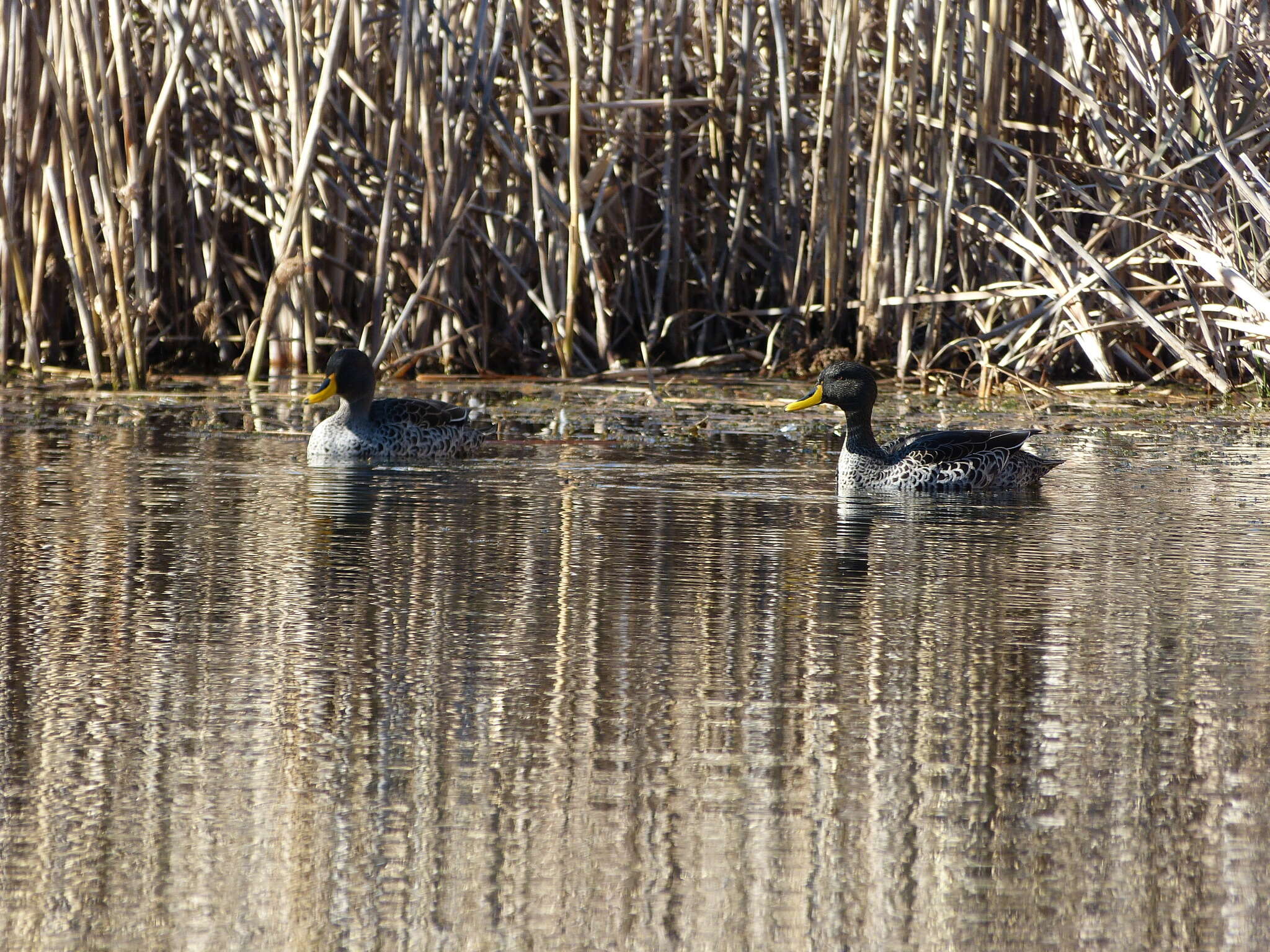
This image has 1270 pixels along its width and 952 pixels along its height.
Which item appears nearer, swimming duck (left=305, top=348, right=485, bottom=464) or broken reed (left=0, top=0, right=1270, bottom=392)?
swimming duck (left=305, top=348, right=485, bottom=464)

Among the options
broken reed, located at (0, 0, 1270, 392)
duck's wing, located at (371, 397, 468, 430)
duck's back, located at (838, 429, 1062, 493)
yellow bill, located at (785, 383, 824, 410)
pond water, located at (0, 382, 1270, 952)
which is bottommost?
pond water, located at (0, 382, 1270, 952)

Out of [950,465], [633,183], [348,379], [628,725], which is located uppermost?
[633,183]

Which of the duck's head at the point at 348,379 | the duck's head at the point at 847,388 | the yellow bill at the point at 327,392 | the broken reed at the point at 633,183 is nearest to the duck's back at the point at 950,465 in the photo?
the duck's head at the point at 847,388

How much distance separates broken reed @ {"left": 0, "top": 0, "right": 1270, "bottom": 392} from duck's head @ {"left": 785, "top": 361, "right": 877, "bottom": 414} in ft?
8.23

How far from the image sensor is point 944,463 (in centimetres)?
744

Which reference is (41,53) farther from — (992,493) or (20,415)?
(992,493)

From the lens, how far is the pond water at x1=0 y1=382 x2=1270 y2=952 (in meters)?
2.73

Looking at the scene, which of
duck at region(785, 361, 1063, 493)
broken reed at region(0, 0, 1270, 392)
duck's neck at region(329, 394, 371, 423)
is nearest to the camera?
duck at region(785, 361, 1063, 493)

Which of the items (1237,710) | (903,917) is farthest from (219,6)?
(903,917)

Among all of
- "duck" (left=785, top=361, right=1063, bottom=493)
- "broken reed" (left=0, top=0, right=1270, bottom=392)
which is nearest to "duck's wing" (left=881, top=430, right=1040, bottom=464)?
"duck" (left=785, top=361, right=1063, bottom=493)

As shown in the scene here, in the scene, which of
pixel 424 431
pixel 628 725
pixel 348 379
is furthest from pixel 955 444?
pixel 628 725

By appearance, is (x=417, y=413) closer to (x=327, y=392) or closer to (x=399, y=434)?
(x=399, y=434)

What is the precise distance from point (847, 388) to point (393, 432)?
1.94 m

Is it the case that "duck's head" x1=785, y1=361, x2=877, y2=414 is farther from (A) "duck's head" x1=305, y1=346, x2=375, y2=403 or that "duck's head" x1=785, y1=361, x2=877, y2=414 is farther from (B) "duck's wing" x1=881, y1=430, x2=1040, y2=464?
(A) "duck's head" x1=305, y1=346, x2=375, y2=403
